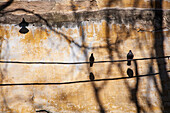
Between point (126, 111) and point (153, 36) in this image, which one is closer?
point (126, 111)

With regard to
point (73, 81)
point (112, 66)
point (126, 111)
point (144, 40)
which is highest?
point (144, 40)

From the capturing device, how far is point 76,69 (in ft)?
11.2

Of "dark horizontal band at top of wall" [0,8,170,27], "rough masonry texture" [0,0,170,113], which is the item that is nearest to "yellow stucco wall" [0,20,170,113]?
"rough masonry texture" [0,0,170,113]

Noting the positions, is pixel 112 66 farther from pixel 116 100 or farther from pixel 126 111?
pixel 126 111

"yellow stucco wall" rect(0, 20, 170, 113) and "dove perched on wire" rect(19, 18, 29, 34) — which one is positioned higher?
"dove perched on wire" rect(19, 18, 29, 34)

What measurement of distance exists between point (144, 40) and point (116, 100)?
51.7 inches

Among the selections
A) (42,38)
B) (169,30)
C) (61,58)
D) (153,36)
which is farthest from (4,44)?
(169,30)

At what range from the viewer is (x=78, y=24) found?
3537 mm

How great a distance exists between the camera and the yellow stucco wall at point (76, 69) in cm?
330

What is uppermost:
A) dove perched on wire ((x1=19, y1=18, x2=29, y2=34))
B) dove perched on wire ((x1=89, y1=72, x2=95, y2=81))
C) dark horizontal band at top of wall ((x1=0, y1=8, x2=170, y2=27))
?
dark horizontal band at top of wall ((x1=0, y1=8, x2=170, y2=27))

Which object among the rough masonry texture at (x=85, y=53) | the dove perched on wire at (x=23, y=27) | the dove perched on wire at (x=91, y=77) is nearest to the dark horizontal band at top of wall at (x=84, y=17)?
the rough masonry texture at (x=85, y=53)

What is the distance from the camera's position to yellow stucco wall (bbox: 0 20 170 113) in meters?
3.30

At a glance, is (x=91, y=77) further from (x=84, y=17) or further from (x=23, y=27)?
(x=23, y=27)

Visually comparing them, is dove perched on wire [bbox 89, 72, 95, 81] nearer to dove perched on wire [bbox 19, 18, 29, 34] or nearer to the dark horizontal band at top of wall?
the dark horizontal band at top of wall
